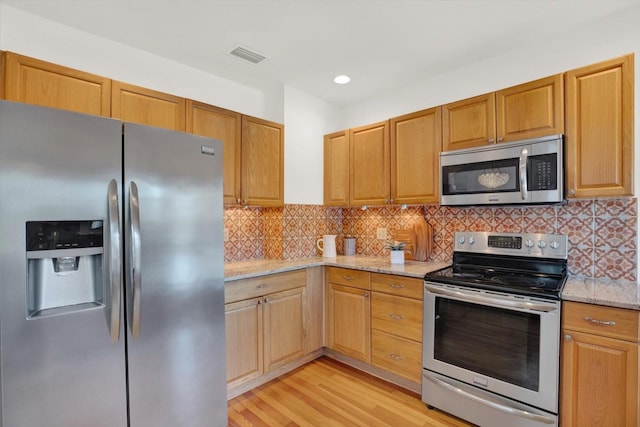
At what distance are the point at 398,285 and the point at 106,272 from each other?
6.16ft

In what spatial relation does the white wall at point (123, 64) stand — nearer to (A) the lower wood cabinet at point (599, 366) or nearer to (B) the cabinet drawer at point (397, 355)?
(B) the cabinet drawer at point (397, 355)

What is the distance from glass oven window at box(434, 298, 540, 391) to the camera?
182 cm

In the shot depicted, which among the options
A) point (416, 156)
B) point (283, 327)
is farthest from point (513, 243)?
point (283, 327)

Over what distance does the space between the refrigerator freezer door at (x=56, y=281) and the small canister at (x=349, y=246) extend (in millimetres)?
2345

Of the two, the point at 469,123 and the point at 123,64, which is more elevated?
the point at 123,64

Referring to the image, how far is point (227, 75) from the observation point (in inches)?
111

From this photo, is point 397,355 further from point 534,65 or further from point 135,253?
point 534,65

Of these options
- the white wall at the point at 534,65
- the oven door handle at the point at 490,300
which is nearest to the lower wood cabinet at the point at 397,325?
the oven door handle at the point at 490,300

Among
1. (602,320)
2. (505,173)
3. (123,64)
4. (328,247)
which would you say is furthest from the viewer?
(328,247)

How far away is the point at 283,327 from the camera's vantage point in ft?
8.59

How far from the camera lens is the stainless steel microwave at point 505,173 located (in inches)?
79.0

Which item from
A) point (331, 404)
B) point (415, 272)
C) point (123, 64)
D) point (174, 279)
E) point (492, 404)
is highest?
point (123, 64)

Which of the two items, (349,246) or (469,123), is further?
(349,246)

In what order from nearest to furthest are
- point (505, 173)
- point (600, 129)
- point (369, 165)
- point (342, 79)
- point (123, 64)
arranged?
point (600, 129), point (505, 173), point (123, 64), point (342, 79), point (369, 165)
